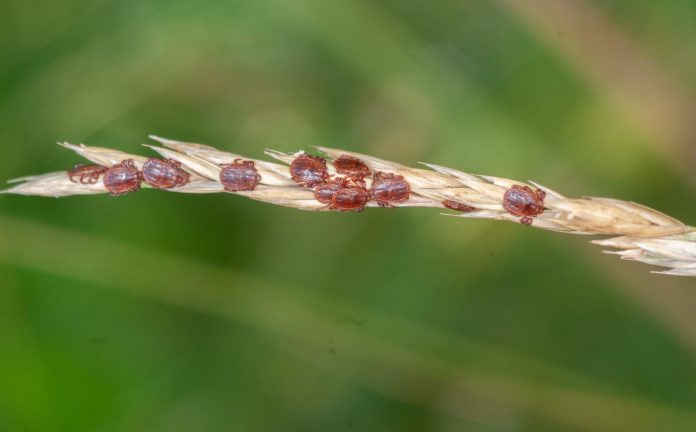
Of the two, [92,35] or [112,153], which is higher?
[92,35]

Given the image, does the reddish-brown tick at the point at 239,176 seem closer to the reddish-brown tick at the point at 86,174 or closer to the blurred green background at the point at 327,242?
the reddish-brown tick at the point at 86,174

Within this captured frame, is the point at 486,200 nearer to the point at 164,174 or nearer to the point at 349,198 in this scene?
the point at 349,198

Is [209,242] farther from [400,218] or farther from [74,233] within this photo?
[400,218]

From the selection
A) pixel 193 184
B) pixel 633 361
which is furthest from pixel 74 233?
pixel 633 361

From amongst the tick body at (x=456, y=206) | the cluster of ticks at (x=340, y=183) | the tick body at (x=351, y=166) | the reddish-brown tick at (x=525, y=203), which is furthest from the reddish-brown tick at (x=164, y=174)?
the reddish-brown tick at (x=525, y=203)

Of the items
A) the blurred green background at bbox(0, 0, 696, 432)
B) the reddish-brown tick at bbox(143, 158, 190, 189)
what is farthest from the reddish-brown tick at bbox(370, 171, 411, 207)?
the blurred green background at bbox(0, 0, 696, 432)

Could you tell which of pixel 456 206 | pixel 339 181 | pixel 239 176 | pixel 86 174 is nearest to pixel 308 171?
pixel 339 181

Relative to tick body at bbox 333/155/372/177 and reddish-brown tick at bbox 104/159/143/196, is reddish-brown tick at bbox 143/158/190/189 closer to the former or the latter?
reddish-brown tick at bbox 104/159/143/196
